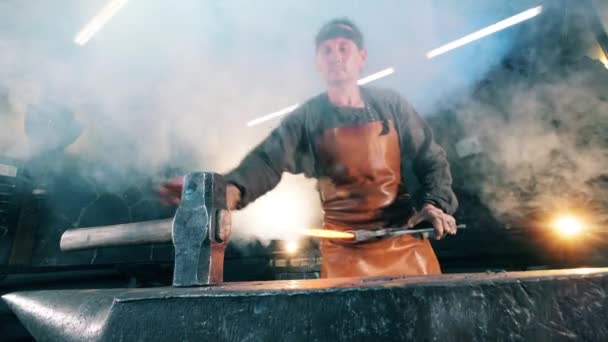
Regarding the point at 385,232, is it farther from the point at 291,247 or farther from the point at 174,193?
the point at 291,247

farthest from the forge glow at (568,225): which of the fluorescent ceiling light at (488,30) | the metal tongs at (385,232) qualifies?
the fluorescent ceiling light at (488,30)

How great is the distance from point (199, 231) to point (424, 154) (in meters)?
2.05

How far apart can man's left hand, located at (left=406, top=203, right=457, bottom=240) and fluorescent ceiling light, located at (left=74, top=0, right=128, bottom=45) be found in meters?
4.52

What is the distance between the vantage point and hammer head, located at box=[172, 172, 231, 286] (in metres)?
1.19

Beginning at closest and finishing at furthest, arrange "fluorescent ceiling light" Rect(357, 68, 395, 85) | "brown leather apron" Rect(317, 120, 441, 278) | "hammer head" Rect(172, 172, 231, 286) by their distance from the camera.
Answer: "hammer head" Rect(172, 172, 231, 286)
"brown leather apron" Rect(317, 120, 441, 278)
"fluorescent ceiling light" Rect(357, 68, 395, 85)

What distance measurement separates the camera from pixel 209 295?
0.69 metres

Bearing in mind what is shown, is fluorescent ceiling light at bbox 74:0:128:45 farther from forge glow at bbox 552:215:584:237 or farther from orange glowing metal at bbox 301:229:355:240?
forge glow at bbox 552:215:584:237

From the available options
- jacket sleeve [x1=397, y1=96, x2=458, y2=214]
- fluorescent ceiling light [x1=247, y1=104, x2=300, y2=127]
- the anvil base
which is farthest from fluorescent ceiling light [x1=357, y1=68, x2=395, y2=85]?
the anvil base

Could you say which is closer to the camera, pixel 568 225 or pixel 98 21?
pixel 568 225

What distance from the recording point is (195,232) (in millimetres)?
1240

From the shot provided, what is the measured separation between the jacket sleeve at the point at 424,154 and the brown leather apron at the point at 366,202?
139mm

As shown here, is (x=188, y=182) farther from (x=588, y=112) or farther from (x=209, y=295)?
(x=588, y=112)

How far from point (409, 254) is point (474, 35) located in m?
3.81

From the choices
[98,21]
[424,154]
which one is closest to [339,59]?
[424,154]
